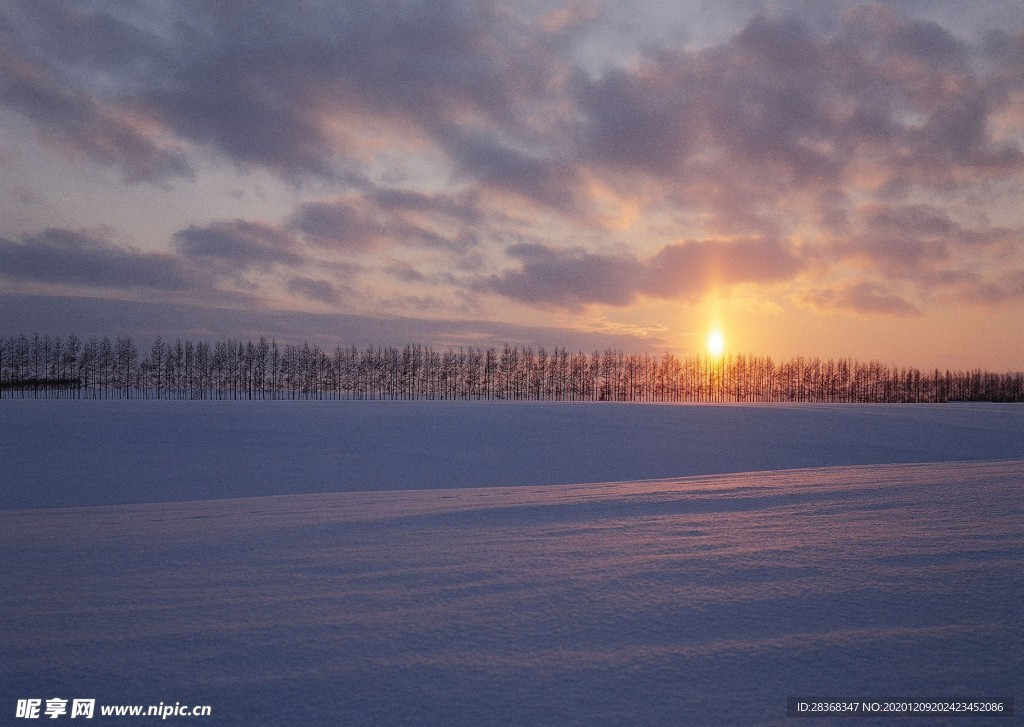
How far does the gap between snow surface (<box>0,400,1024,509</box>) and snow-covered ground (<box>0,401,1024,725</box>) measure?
8354 millimetres

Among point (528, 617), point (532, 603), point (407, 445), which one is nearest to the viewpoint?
point (528, 617)

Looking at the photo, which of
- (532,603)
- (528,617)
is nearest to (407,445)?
(532,603)

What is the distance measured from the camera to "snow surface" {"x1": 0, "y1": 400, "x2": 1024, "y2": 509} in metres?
17.7

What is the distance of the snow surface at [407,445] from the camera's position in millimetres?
17672

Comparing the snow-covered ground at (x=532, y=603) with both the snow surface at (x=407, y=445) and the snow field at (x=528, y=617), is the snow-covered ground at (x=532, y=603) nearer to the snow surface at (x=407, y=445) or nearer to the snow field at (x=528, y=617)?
the snow field at (x=528, y=617)

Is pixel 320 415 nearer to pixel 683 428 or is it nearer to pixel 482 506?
pixel 683 428

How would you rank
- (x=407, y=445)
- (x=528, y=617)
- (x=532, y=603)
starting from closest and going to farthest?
(x=528, y=617) → (x=532, y=603) → (x=407, y=445)

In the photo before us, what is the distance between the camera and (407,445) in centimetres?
2369

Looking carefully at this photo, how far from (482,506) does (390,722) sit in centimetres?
565

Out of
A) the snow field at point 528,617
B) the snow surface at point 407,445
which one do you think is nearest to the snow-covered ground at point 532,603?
the snow field at point 528,617

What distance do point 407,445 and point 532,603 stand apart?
66.3 ft

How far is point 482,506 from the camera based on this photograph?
8.40 metres

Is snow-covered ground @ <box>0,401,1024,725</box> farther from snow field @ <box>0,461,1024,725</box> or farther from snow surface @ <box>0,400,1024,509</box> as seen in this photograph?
snow surface @ <box>0,400,1024,509</box>

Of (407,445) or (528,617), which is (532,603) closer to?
(528,617)
